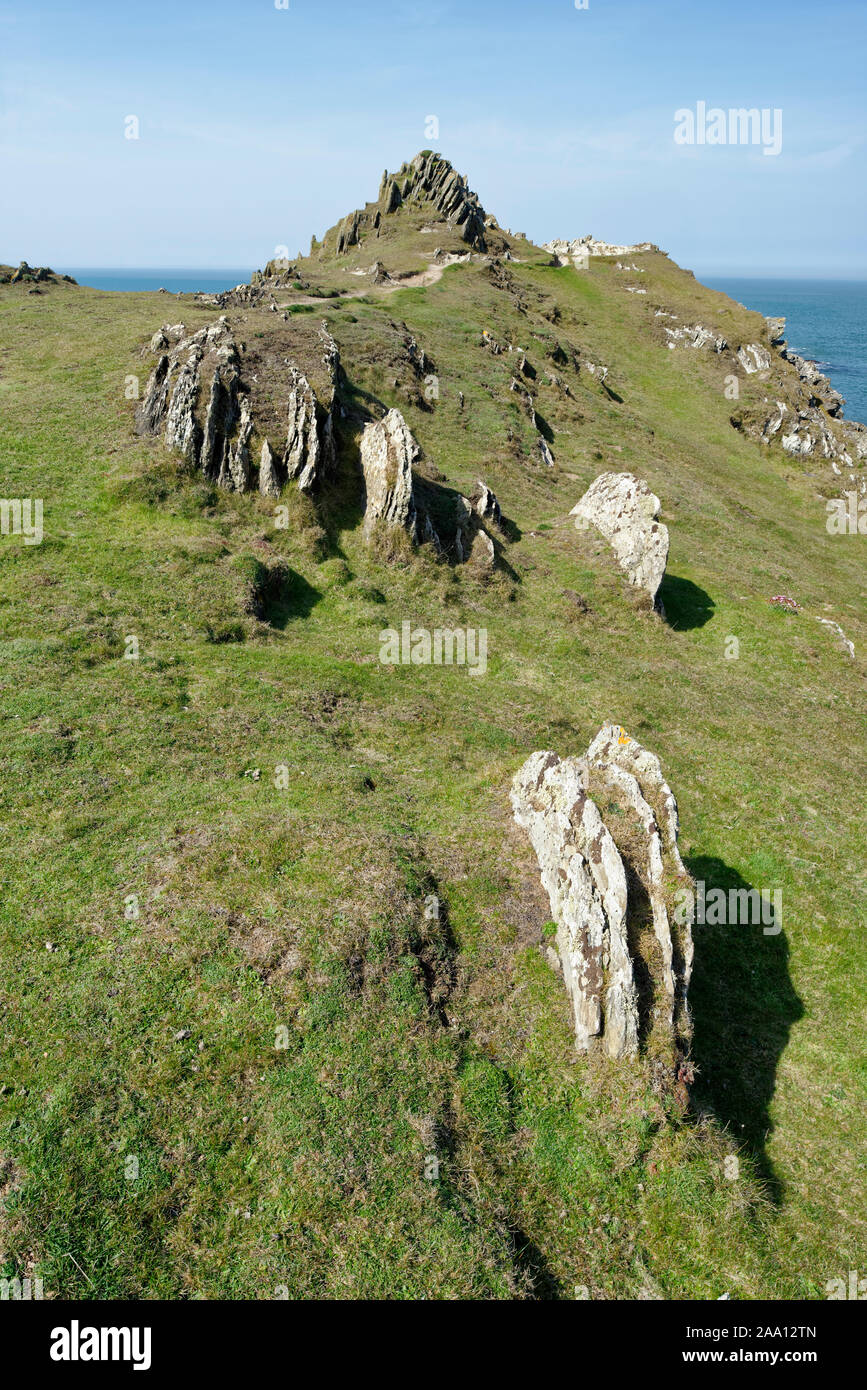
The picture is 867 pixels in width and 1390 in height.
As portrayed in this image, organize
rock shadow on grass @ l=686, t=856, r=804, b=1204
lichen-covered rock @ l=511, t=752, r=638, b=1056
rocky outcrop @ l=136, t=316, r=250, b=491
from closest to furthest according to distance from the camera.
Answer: lichen-covered rock @ l=511, t=752, r=638, b=1056, rock shadow on grass @ l=686, t=856, r=804, b=1204, rocky outcrop @ l=136, t=316, r=250, b=491

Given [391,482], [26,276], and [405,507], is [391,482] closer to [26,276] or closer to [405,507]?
[405,507]

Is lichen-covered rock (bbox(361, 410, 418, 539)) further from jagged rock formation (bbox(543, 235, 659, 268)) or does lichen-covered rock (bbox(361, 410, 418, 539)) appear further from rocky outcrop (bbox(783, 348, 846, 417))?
jagged rock formation (bbox(543, 235, 659, 268))

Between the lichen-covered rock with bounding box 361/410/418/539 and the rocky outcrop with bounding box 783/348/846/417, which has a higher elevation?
the rocky outcrop with bounding box 783/348/846/417

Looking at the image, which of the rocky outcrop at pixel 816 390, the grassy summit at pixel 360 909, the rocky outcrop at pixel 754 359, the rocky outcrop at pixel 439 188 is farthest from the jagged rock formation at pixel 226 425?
the rocky outcrop at pixel 439 188

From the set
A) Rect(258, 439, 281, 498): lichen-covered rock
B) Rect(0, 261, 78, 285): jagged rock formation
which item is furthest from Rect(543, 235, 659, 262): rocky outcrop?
Rect(258, 439, 281, 498): lichen-covered rock

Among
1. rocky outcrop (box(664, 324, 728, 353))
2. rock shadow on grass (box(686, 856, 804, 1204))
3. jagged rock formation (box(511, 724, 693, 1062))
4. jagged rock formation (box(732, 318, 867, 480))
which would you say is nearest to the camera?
jagged rock formation (box(511, 724, 693, 1062))

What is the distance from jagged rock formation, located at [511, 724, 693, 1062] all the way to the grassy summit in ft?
2.73

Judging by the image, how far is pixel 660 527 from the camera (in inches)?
1387

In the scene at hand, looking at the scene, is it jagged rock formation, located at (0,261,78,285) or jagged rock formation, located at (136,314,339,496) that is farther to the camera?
jagged rock formation, located at (0,261,78,285)

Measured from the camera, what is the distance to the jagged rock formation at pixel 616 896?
1366 cm

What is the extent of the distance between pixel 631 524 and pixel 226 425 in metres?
22.1

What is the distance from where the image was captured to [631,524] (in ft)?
119

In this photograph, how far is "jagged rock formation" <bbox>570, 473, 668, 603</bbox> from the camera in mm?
34281
